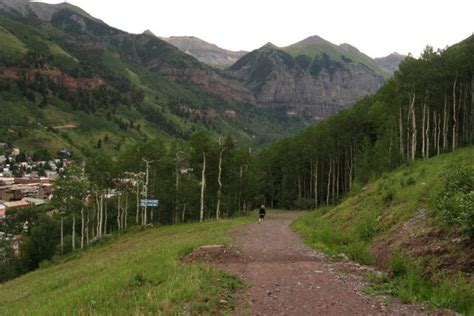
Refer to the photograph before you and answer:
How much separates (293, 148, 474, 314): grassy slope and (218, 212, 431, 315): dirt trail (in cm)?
126

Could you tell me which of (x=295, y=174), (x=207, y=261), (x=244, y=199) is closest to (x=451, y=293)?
(x=207, y=261)

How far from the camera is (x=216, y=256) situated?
21078mm

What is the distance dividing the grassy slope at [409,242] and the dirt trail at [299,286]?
4.13 feet

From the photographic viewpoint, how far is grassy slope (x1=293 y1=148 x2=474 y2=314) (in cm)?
1321

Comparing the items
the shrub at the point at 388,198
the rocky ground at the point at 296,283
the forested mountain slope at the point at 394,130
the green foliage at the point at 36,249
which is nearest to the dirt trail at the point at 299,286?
the rocky ground at the point at 296,283

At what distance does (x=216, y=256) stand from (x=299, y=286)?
679 cm

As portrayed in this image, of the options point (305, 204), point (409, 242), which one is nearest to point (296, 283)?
point (409, 242)

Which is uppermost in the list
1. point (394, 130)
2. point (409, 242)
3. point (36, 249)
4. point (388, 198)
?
point (394, 130)

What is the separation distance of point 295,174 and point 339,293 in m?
89.1

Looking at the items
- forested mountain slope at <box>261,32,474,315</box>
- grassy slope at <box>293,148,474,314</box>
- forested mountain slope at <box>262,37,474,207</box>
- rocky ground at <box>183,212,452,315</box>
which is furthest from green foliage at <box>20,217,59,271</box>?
rocky ground at <box>183,212,452,315</box>

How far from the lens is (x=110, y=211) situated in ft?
366

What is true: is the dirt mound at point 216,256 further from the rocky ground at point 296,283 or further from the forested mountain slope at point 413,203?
the forested mountain slope at point 413,203

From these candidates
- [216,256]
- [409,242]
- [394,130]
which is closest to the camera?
[409,242]

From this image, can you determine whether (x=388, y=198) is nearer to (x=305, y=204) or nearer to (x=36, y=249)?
(x=305, y=204)
